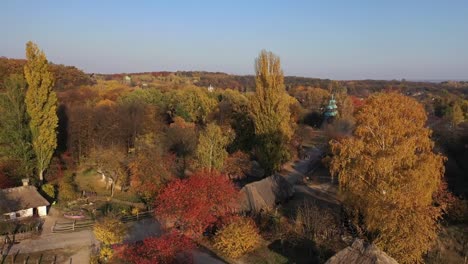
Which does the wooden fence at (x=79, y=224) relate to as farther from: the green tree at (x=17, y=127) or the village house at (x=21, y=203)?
the green tree at (x=17, y=127)

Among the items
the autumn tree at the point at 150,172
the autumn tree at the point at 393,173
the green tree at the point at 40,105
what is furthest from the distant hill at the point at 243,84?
the autumn tree at the point at 393,173

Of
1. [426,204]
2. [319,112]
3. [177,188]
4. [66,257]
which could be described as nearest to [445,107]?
→ [319,112]

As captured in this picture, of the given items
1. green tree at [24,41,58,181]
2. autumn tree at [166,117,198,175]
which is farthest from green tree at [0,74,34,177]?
autumn tree at [166,117,198,175]

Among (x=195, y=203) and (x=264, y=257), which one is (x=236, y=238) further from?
(x=195, y=203)

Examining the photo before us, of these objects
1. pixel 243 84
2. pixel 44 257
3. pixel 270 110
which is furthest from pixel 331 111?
pixel 243 84

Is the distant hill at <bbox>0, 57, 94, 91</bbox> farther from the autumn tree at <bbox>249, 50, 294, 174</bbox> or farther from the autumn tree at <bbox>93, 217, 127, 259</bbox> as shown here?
the autumn tree at <bbox>93, 217, 127, 259</bbox>

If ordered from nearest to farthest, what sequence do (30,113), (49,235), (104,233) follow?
(104,233) < (49,235) < (30,113)

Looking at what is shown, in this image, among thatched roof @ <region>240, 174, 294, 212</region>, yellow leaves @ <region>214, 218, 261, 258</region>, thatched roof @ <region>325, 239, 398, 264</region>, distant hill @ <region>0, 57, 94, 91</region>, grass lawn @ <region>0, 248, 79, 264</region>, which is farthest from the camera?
A: distant hill @ <region>0, 57, 94, 91</region>

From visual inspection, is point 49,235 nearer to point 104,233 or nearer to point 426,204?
point 104,233
